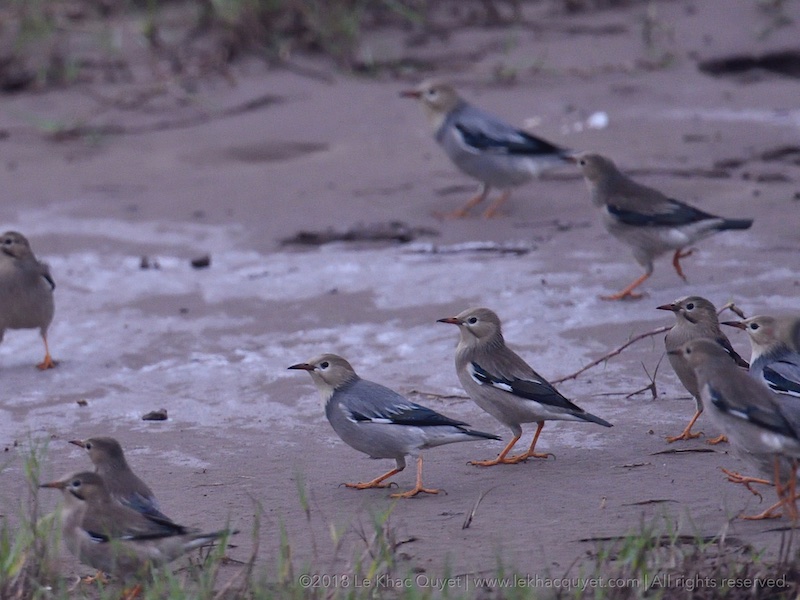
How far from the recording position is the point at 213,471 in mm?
6039

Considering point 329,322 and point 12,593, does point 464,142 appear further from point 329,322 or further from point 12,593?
point 12,593

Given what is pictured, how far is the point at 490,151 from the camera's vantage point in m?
10.8

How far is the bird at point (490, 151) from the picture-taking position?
10594 millimetres

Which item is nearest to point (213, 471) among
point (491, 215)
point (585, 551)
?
point (585, 551)

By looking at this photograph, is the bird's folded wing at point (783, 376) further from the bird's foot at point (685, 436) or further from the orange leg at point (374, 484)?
the orange leg at point (374, 484)

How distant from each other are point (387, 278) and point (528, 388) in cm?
288

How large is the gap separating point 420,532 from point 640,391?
1.78 metres

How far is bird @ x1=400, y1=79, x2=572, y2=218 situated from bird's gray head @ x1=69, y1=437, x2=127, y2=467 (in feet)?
18.2

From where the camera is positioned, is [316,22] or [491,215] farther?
[316,22]

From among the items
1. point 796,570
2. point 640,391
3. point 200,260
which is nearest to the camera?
point 796,570

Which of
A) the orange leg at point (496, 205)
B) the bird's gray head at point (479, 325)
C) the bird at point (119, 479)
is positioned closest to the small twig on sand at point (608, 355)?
the bird's gray head at point (479, 325)

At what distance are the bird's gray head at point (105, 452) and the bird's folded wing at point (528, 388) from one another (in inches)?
70.2

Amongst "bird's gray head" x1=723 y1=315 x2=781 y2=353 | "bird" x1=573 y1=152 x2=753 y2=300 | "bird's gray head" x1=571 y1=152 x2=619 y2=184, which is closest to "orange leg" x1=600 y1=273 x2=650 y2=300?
"bird" x1=573 y1=152 x2=753 y2=300

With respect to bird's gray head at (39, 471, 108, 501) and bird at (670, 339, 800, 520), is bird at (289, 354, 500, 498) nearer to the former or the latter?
bird at (670, 339, 800, 520)
